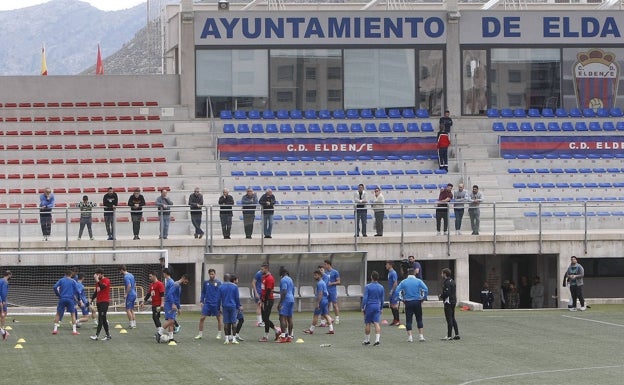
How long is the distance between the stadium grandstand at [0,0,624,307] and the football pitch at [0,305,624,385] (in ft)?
18.0

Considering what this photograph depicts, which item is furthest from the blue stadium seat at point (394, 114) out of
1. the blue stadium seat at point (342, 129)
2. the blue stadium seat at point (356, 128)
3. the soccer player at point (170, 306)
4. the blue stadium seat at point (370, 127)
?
the soccer player at point (170, 306)

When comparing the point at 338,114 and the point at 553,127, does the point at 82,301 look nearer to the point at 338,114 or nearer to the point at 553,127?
the point at 338,114

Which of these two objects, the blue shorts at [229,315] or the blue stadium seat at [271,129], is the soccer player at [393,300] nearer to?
the blue shorts at [229,315]

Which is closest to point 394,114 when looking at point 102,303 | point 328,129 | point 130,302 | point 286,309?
point 328,129

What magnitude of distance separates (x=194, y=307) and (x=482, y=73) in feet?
56.9

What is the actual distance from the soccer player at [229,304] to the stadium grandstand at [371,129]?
29.7 feet

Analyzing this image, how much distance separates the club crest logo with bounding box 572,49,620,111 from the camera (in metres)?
50.0

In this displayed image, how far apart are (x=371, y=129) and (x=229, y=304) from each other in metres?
20.3

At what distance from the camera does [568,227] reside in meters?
38.8

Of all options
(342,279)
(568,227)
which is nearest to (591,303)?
(568,227)

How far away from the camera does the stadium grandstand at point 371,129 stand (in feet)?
127

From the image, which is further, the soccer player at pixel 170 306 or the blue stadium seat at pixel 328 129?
the blue stadium seat at pixel 328 129

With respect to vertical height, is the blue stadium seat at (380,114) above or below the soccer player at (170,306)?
above

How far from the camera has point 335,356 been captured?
2572 cm
